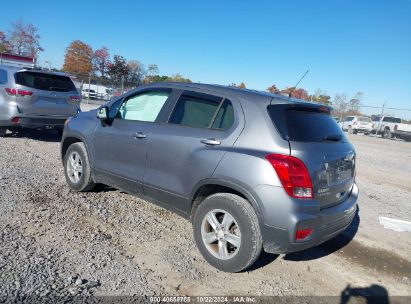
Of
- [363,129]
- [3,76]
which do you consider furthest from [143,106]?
[363,129]

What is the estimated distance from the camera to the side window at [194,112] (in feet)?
11.8

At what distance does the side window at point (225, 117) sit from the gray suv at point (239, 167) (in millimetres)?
11

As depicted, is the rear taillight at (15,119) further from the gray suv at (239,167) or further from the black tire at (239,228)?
the black tire at (239,228)

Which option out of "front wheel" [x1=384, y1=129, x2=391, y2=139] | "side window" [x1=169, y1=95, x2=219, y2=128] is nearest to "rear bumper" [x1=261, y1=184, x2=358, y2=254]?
"side window" [x1=169, y1=95, x2=219, y2=128]

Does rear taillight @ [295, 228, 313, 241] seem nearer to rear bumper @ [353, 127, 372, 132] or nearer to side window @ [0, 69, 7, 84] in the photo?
side window @ [0, 69, 7, 84]

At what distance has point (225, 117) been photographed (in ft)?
11.3

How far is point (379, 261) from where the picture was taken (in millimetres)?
4023

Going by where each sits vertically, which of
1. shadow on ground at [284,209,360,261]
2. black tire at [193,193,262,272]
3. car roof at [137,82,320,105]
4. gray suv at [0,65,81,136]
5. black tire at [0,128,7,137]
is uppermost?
car roof at [137,82,320,105]

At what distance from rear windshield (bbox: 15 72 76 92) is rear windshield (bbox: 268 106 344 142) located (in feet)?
22.2

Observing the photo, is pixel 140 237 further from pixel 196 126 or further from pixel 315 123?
pixel 315 123

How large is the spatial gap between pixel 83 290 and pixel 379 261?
3285 millimetres

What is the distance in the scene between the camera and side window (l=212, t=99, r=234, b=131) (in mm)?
3406

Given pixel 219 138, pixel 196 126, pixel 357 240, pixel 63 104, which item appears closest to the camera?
pixel 219 138

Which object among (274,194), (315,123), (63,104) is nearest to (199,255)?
(274,194)
